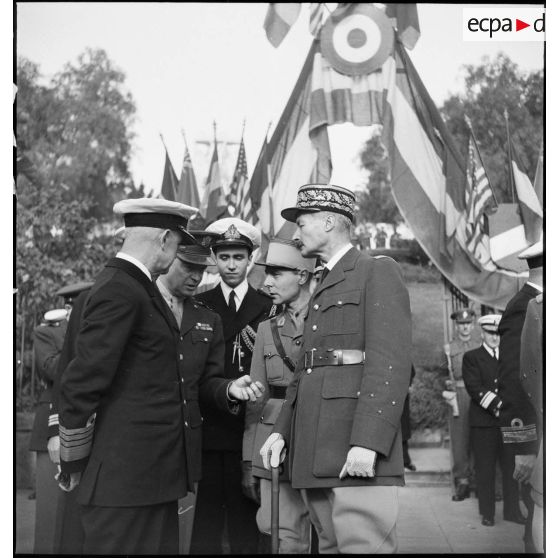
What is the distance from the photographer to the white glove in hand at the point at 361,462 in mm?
3107

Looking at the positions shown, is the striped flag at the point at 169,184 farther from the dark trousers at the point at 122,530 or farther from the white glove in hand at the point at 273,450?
the dark trousers at the point at 122,530

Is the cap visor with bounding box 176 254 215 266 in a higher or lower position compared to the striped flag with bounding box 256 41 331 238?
lower

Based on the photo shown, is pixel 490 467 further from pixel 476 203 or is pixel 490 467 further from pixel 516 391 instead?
pixel 516 391

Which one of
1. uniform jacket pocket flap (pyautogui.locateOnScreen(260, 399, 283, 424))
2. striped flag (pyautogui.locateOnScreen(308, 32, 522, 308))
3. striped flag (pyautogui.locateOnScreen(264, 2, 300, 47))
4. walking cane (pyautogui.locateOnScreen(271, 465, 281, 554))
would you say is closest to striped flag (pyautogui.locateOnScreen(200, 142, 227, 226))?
striped flag (pyautogui.locateOnScreen(308, 32, 522, 308))

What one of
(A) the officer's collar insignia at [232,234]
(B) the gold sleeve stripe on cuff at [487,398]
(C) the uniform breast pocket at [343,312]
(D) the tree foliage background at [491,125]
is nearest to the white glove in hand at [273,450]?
(C) the uniform breast pocket at [343,312]

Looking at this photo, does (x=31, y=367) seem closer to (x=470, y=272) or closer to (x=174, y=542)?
(x=174, y=542)

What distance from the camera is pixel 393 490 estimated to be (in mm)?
3283

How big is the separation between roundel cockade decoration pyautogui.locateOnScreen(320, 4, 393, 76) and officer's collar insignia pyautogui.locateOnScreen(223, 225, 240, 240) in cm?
210

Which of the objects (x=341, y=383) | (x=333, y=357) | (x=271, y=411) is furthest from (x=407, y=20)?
(x=341, y=383)

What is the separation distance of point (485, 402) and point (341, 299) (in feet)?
11.6

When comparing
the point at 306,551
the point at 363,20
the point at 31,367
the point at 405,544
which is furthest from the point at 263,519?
the point at 363,20

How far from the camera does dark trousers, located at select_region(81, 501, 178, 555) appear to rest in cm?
330

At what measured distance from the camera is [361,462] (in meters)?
3.11

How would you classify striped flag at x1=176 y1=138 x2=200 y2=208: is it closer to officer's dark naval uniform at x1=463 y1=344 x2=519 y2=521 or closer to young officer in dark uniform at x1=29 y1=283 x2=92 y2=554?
young officer in dark uniform at x1=29 y1=283 x2=92 y2=554
